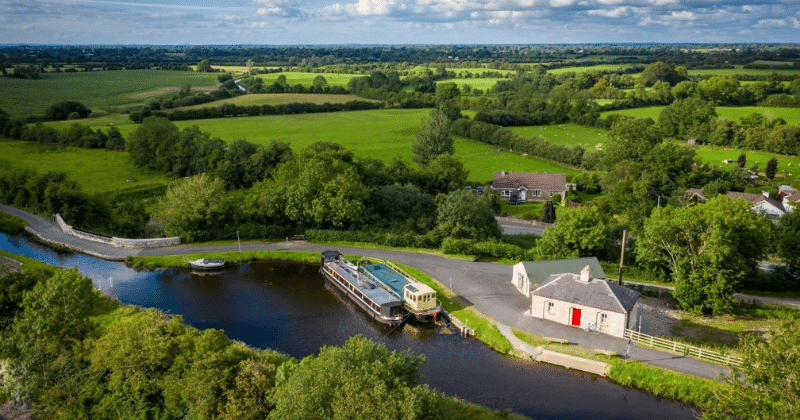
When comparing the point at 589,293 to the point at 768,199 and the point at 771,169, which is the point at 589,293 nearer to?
the point at 768,199

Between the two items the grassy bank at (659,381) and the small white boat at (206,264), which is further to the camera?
the small white boat at (206,264)

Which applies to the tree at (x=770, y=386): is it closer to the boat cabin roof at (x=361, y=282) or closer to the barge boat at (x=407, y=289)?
the barge boat at (x=407, y=289)

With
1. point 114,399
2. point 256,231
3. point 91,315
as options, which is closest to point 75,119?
point 256,231

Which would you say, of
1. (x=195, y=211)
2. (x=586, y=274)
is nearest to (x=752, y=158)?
(x=586, y=274)

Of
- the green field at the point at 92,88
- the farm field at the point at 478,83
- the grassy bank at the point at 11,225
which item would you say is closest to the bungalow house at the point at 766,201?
the grassy bank at the point at 11,225

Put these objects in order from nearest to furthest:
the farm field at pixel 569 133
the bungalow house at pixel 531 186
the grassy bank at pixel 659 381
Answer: the grassy bank at pixel 659 381 → the bungalow house at pixel 531 186 → the farm field at pixel 569 133
